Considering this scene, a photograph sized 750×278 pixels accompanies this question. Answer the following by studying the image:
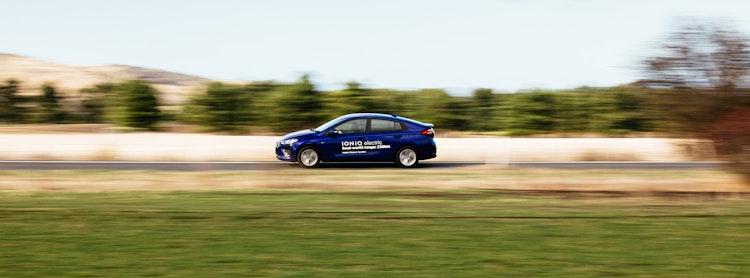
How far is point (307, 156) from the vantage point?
2180 cm

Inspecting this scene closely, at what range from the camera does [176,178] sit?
18.9 metres

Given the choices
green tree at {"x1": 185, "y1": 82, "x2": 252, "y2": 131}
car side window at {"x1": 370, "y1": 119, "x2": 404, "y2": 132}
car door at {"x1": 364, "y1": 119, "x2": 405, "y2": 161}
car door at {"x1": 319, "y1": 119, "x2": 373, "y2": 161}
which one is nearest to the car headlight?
car door at {"x1": 319, "y1": 119, "x2": 373, "y2": 161}

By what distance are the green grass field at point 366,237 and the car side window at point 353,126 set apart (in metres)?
7.66

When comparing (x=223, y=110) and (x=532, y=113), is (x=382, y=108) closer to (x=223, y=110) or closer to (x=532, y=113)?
(x=532, y=113)

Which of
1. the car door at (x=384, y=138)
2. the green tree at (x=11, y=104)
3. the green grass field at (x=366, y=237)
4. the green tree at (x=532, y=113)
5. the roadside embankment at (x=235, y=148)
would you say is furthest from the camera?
the green tree at (x=11, y=104)

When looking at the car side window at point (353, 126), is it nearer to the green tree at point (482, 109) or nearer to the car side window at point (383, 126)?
the car side window at point (383, 126)

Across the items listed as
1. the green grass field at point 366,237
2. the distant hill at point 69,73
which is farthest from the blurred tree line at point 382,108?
the distant hill at point 69,73

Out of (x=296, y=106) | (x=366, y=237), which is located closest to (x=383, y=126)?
(x=366, y=237)

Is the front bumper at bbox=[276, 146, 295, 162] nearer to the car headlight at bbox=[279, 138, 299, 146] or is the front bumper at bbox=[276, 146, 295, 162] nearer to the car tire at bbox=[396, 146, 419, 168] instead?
the car headlight at bbox=[279, 138, 299, 146]

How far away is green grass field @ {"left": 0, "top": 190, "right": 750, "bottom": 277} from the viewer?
788cm

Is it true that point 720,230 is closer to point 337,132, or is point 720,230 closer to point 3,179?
point 337,132

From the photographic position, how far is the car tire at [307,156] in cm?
2178

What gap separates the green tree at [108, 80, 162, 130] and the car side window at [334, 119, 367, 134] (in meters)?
20.2

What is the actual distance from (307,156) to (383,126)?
2023 mm
